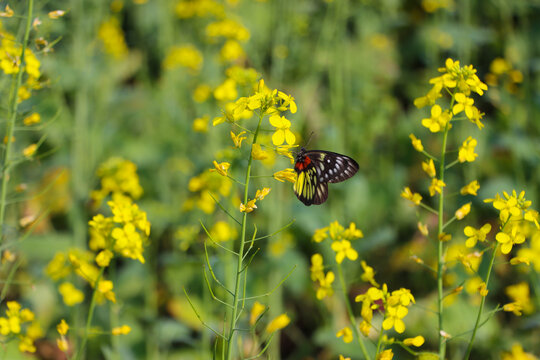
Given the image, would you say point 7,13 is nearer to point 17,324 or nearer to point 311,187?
point 17,324

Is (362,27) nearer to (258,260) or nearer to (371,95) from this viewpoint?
(371,95)

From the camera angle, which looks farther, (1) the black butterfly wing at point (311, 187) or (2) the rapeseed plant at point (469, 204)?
(1) the black butterfly wing at point (311, 187)

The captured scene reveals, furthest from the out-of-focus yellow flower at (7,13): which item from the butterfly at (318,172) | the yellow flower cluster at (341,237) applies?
the yellow flower cluster at (341,237)

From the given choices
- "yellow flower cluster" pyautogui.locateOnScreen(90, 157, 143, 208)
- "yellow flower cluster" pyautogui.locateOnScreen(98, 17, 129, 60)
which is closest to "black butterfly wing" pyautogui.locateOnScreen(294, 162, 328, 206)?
"yellow flower cluster" pyautogui.locateOnScreen(90, 157, 143, 208)

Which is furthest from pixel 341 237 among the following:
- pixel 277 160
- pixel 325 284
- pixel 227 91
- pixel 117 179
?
pixel 277 160

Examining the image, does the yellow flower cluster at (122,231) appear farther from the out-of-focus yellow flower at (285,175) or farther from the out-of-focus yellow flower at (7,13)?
the out-of-focus yellow flower at (7,13)

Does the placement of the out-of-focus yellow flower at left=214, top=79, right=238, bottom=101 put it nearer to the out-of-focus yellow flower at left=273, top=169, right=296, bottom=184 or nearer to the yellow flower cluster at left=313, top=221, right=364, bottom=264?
the yellow flower cluster at left=313, top=221, right=364, bottom=264

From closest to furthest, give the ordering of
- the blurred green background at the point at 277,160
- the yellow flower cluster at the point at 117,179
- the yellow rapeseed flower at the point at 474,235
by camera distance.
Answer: the yellow rapeseed flower at the point at 474,235 < the yellow flower cluster at the point at 117,179 < the blurred green background at the point at 277,160
